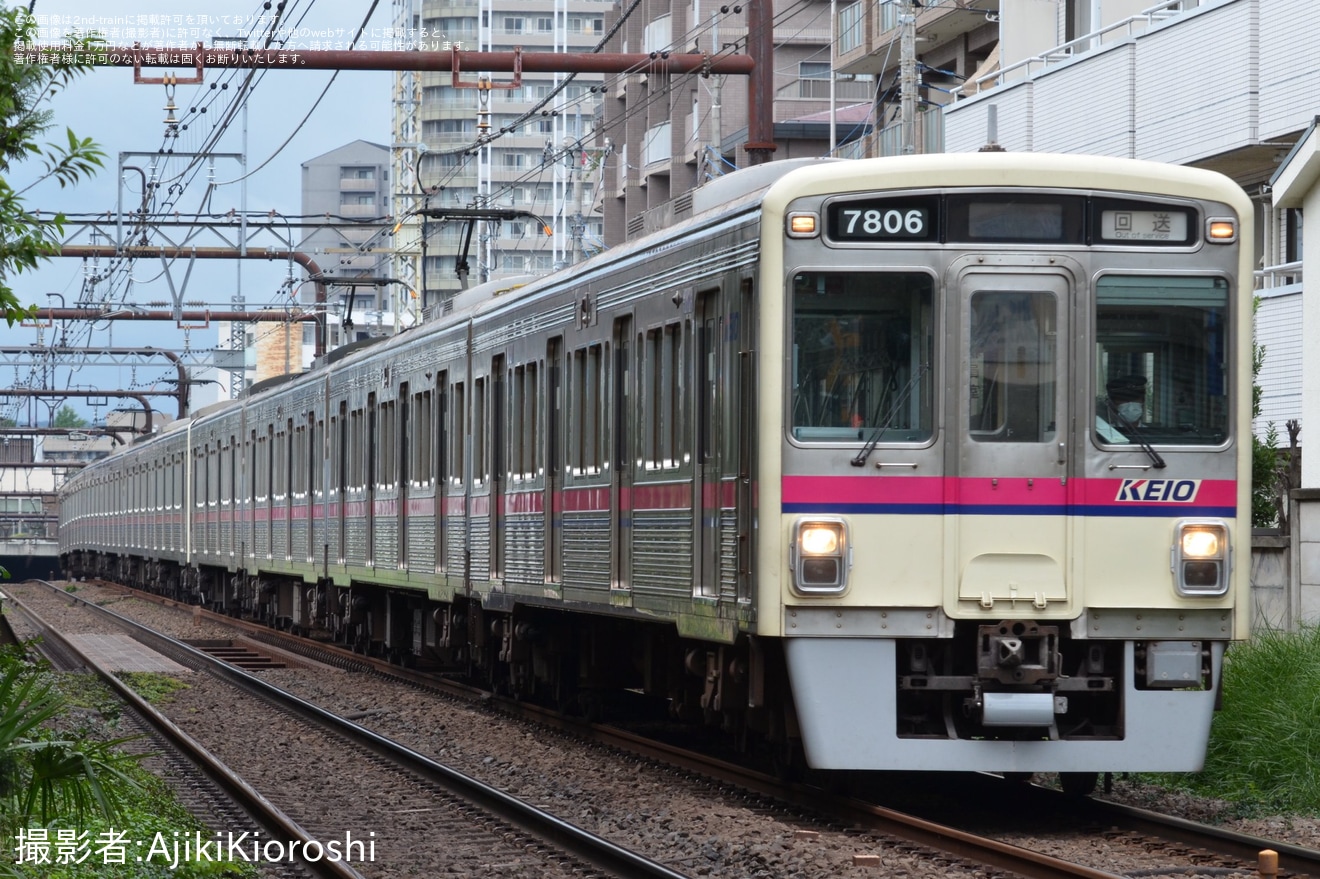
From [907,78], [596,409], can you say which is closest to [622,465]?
[596,409]

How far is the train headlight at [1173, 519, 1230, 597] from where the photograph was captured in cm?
930

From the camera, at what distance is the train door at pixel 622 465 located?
39.3 feet

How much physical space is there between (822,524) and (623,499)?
3084 mm

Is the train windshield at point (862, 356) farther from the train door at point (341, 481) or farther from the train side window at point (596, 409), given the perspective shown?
the train door at point (341, 481)

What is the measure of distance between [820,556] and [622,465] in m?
3.22

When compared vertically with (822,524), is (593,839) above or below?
below

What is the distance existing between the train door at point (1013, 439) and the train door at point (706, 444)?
1423 mm

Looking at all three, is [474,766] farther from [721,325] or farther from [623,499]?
[721,325]

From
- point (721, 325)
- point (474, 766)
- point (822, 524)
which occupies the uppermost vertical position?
point (721, 325)

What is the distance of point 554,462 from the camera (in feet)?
45.3

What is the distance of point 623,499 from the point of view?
1209cm

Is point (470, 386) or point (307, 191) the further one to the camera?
point (307, 191)

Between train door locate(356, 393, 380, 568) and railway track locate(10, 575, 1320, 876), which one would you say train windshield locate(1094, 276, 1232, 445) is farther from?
train door locate(356, 393, 380, 568)

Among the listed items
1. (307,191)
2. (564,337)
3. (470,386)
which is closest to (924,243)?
(564,337)
